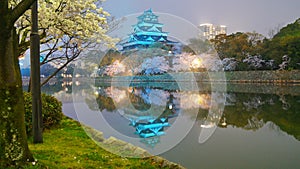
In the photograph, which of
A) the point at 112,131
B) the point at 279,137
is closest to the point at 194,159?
the point at 112,131

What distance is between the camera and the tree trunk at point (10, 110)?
305 centimetres

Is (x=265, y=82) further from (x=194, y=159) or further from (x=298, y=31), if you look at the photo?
(x=194, y=159)

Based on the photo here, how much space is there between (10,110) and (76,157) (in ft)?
4.49

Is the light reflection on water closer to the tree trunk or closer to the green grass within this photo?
the green grass

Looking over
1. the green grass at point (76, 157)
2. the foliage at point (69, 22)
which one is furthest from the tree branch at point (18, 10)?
the foliage at point (69, 22)

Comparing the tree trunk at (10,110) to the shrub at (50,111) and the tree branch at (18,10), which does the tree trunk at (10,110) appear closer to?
the tree branch at (18,10)

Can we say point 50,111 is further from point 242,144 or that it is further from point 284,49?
point 284,49

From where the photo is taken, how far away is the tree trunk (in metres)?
3.05

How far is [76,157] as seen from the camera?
13.6ft

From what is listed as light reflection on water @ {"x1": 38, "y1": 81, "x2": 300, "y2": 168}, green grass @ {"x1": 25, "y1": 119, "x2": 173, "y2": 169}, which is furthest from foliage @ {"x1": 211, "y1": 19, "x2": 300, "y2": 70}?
green grass @ {"x1": 25, "y1": 119, "x2": 173, "y2": 169}

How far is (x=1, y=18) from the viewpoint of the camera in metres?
2.93

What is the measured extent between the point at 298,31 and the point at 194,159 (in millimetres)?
32353

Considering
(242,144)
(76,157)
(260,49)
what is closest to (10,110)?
(76,157)

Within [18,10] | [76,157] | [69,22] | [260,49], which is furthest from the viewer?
[260,49]
